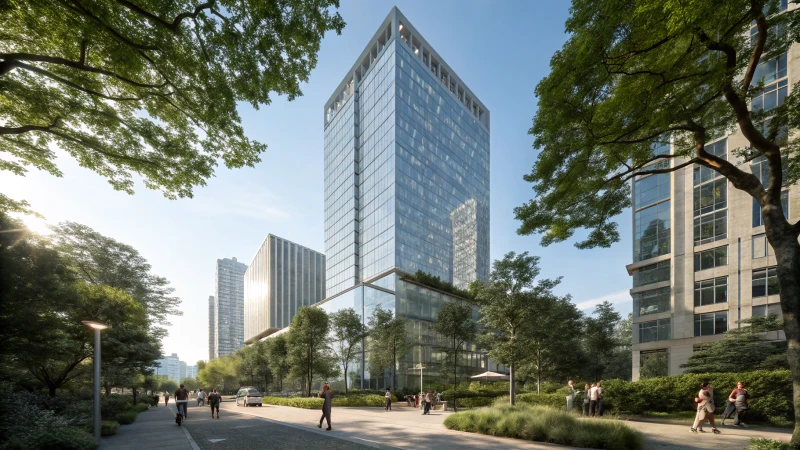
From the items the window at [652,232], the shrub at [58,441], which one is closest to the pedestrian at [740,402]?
the shrub at [58,441]

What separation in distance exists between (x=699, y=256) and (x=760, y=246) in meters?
4.21

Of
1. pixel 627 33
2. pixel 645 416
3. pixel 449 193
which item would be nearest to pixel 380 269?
pixel 449 193

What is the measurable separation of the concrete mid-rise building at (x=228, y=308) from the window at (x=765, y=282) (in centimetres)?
18295

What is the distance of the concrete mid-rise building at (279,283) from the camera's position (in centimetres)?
10794

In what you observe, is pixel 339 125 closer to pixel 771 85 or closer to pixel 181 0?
pixel 771 85

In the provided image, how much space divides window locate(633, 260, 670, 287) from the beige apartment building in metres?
0.08

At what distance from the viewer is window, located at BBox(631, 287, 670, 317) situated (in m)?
32.1

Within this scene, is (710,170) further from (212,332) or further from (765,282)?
(212,332)

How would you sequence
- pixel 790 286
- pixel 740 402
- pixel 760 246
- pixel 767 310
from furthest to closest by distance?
pixel 760 246
pixel 767 310
pixel 740 402
pixel 790 286

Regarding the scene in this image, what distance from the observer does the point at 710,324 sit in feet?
94.3

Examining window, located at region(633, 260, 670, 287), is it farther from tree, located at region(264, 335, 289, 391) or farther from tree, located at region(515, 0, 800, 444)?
tree, located at region(264, 335, 289, 391)

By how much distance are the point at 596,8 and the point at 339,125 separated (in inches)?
2987

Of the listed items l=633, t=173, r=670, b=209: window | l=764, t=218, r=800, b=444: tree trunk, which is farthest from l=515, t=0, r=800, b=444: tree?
l=633, t=173, r=670, b=209: window

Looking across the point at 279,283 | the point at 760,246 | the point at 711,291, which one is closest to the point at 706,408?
the point at 760,246
